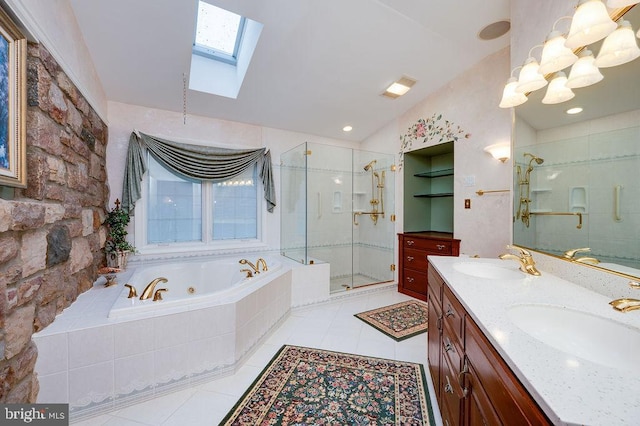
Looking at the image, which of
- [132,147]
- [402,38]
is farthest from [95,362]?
[402,38]

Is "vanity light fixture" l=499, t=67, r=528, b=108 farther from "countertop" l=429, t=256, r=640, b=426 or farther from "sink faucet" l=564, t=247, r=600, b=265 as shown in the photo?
"countertop" l=429, t=256, r=640, b=426

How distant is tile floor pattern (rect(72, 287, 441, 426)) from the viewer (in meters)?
1.44

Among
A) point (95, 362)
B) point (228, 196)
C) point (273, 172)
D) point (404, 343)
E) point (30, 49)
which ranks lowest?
point (404, 343)

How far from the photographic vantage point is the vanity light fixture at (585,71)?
1.16m

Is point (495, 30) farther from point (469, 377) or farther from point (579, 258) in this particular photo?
point (469, 377)

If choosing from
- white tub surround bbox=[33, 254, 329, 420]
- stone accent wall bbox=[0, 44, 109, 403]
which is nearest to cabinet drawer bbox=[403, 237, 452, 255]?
white tub surround bbox=[33, 254, 329, 420]

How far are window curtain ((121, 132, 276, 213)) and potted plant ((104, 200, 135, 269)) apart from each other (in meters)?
0.15

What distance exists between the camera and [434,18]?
2.11 metres

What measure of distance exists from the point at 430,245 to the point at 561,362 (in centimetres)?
270

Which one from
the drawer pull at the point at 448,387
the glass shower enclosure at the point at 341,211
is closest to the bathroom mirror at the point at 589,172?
the drawer pull at the point at 448,387

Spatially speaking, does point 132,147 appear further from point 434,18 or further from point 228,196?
point 434,18

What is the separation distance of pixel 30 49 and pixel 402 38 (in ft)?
8.38

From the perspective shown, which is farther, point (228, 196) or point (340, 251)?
point (340, 251)

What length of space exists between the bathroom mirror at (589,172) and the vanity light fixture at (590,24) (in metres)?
0.07
